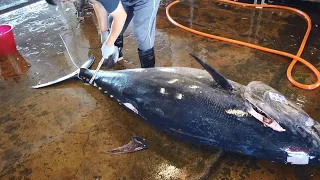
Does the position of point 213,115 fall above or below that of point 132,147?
above

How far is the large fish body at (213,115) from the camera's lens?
1.77 m

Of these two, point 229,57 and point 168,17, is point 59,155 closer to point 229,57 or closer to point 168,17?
point 229,57

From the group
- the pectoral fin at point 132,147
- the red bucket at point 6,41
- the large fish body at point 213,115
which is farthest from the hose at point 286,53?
the red bucket at point 6,41

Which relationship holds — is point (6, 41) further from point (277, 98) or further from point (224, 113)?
point (277, 98)

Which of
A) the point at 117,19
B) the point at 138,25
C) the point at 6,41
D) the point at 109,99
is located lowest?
the point at 109,99

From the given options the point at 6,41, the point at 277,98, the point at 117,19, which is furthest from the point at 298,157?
the point at 6,41

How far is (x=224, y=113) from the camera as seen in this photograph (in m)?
1.94

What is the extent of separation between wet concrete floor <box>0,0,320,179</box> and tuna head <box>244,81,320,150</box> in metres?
0.42

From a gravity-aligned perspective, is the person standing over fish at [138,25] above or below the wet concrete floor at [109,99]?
above

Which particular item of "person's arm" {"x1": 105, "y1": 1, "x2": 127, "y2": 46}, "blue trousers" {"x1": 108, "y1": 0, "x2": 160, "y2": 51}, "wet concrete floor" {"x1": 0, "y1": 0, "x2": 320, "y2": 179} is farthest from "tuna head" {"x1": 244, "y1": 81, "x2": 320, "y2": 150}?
"blue trousers" {"x1": 108, "y1": 0, "x2": 160, "y2": 51}

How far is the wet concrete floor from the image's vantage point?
215 centimetres

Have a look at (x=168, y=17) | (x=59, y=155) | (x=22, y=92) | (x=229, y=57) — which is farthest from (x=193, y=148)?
(x=168, y=17)

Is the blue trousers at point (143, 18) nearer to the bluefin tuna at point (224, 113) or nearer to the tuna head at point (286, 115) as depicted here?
the bluefin tuna at point (224, 113)

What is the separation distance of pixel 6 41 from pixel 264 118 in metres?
3.30
